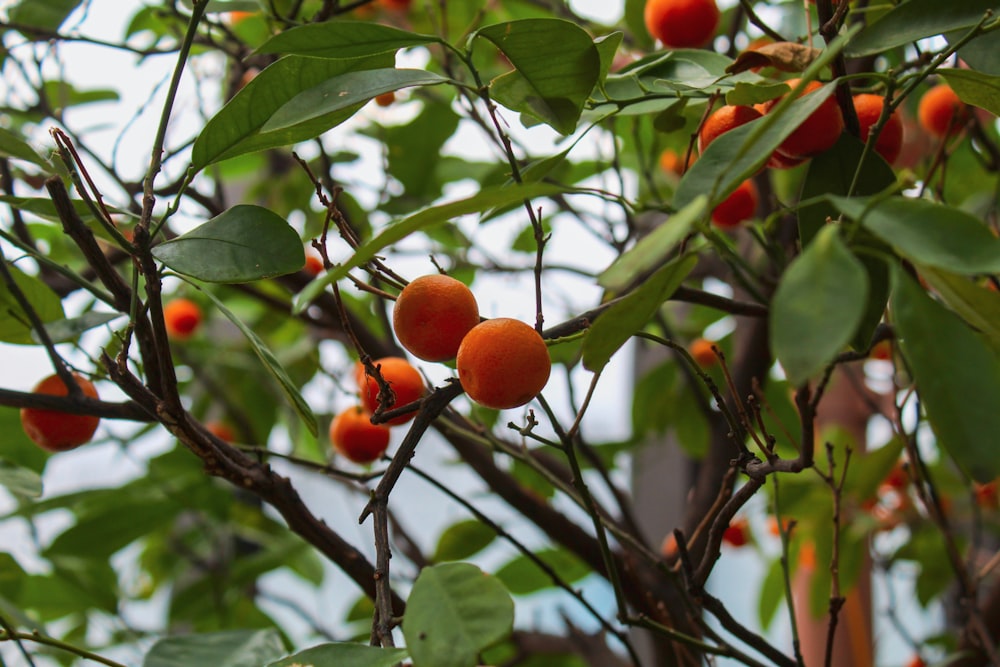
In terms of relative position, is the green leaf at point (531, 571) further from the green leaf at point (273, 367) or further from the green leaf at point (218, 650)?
the green leaf at point (273, 367)

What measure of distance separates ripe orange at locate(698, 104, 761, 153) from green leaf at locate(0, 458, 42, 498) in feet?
1.27

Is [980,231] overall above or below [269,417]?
below

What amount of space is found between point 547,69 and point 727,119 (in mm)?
89

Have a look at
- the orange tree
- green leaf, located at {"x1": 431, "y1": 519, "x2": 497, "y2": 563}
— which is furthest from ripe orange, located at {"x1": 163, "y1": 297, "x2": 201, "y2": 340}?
green leaf, located at {"x1": 431, "y1": 519, "x2": 497, "y2": 563}

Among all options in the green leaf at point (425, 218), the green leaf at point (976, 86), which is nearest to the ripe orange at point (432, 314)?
the green leaf at point (425, 218)

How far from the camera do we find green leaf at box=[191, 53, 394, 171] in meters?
0.36

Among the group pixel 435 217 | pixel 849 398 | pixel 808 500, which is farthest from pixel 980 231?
pixel 849 398

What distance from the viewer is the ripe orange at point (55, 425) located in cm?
49

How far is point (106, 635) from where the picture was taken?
3.28 ft

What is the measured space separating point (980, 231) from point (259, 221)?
24cm

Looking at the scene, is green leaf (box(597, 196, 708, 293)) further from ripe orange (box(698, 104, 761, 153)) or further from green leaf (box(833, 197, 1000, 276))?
ripe orange (box(698, 104, 761, 153))

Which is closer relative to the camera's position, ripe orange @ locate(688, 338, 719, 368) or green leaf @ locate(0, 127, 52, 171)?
green leaf @ locate(0, 127, 52, 171)

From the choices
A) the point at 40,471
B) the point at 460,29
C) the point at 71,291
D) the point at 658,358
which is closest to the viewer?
the point at 71,291

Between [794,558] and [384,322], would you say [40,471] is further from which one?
[794,558]
